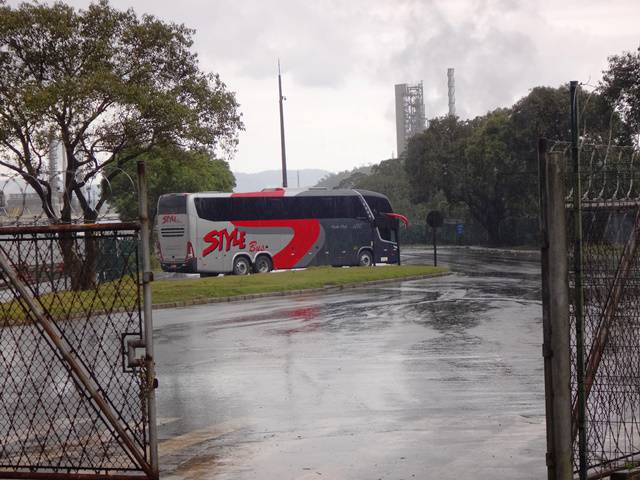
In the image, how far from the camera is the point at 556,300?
6.21 metres

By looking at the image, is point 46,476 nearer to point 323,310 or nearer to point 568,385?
point 568,385

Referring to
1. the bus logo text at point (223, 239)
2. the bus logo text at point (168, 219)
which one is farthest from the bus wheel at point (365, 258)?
the bus logo text at point (168, 219)

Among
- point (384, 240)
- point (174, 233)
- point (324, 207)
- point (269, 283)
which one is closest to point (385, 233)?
point (384, 240)

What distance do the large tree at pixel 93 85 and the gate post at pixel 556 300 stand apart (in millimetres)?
24657

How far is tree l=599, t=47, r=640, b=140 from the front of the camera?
46.7 m

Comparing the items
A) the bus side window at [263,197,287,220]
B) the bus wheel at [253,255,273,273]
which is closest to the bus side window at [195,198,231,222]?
the bus side window at [263,197,287,220]

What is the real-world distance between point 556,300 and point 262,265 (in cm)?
3727

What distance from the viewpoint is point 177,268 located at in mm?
41969

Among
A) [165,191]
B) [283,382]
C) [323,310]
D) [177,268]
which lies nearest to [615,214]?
[283,382]

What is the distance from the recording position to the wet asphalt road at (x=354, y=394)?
8.40 m

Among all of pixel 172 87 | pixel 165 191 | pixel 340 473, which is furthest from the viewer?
pixel 165 191

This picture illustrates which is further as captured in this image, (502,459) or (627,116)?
(627,116)

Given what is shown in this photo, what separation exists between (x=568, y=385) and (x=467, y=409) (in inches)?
174

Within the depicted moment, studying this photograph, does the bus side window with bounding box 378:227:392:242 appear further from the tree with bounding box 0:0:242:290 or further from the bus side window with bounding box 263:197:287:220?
the tree with bounding box 0:0:242:290
